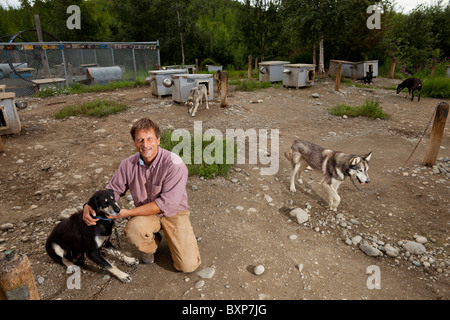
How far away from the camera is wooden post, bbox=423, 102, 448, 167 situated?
503 centimetres

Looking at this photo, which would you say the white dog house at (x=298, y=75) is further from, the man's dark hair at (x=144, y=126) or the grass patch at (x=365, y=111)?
the man's dark hair at (x=144, y=126)

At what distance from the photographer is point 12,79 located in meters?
12.9

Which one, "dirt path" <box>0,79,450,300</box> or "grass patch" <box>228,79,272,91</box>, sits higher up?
"grass patch" <box>228,79,272,91</box>

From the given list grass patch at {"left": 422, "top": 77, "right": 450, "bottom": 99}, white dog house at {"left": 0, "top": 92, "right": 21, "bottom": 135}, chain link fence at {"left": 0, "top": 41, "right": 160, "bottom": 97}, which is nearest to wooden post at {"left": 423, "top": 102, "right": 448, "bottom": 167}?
grass patch at {"left": 422, "top": 77, "right": 450, "bottom": 99}

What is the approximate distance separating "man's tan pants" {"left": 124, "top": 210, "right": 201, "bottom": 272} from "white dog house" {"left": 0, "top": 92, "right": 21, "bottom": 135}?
5.81m

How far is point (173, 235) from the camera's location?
2.78 metres

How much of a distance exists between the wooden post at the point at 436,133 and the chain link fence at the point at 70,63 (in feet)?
44.1

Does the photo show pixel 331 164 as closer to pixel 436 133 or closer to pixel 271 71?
pixel 436 133

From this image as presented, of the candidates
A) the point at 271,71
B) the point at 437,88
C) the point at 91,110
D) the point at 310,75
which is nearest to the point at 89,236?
the point at 91,110

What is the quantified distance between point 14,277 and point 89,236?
35.3 inches

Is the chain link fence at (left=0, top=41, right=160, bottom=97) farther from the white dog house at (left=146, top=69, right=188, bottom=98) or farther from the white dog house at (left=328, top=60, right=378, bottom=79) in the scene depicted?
the white dog house at (left=328, top=60, right=378, bottom=79)
